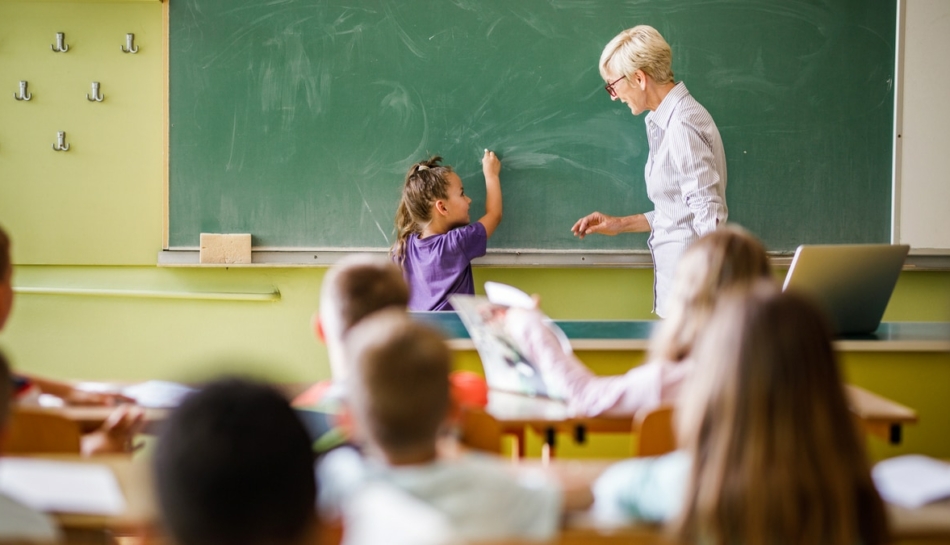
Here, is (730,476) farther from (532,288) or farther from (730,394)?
(532,288)

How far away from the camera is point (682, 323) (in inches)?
75.7

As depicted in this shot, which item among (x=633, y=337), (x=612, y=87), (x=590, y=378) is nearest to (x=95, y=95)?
(x=612, y=87)

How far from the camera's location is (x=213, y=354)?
3971mm

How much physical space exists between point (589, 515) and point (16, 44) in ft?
11.4

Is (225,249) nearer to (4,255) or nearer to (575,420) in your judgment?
(4,255)

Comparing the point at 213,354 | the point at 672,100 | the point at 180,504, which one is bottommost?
A: the point at 213,354

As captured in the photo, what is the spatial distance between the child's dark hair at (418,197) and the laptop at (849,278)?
1.59 metres

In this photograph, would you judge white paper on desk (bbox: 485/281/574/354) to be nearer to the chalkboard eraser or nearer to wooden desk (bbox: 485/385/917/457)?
wooden desk (bbox: 485/385/917/457)

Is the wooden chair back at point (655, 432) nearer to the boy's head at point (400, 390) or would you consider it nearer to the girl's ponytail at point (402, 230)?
the boy's head at point (400, 390)

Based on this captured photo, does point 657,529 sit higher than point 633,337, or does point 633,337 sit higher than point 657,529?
point 633,337

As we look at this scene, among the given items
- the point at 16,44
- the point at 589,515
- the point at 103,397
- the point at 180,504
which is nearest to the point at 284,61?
the point at 16,44

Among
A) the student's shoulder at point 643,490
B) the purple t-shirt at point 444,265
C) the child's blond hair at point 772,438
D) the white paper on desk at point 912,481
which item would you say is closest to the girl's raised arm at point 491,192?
the purple t-shirt at point 444,265

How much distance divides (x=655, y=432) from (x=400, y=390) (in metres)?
0.62

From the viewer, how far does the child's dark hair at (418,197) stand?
3768 mm
